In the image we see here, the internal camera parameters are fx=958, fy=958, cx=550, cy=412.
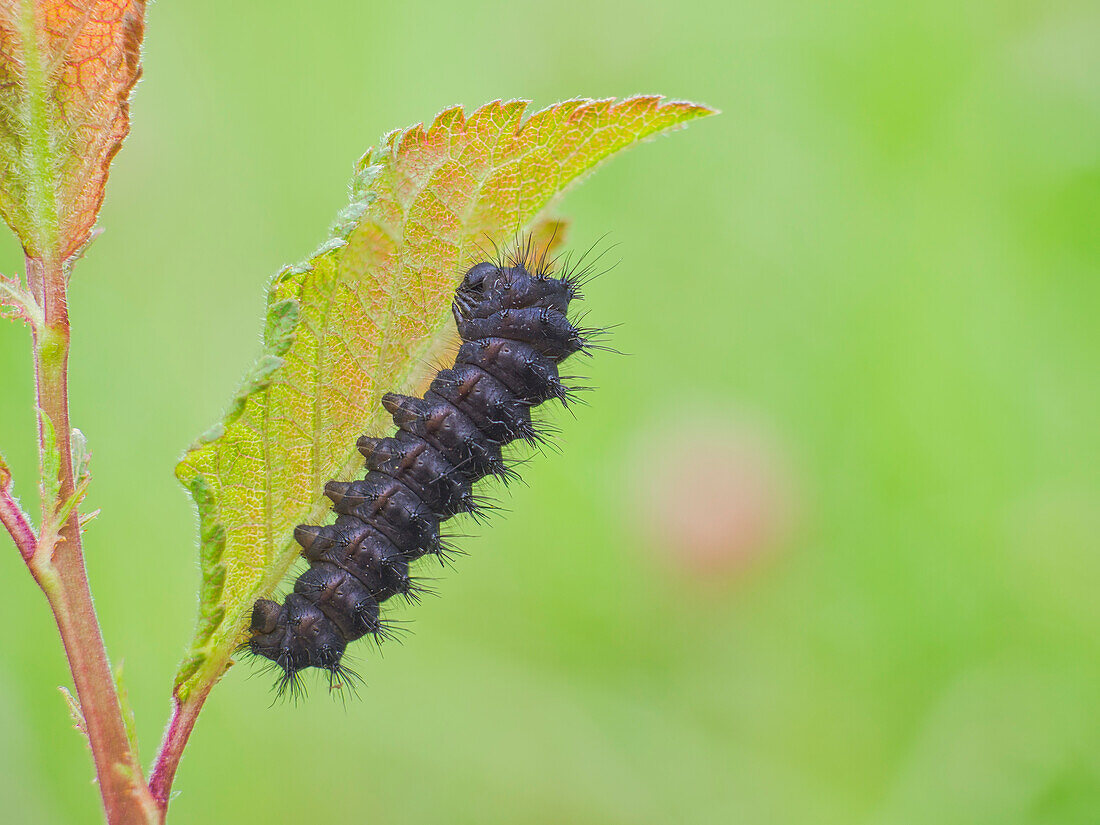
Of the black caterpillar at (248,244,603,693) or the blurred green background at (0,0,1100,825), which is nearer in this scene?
the black caterpillar at (248,244,603,693)

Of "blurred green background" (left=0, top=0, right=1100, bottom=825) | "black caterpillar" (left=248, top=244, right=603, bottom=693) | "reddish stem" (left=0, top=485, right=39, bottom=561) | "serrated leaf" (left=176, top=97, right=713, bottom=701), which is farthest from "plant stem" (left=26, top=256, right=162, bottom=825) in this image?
"blurred green background" (left=0, top=0, right=1100, bottom=825)

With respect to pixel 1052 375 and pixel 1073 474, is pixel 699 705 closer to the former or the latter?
pixel 1073 474

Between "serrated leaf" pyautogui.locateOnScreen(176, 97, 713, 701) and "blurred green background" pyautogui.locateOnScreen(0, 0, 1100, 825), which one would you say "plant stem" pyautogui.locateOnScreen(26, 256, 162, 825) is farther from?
"blurred green background" pyautogui.locateOnScreen(0, 0, 1100, 825)

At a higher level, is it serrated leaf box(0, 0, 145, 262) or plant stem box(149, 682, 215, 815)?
serrated leaf box(0, 0, 145, 262)

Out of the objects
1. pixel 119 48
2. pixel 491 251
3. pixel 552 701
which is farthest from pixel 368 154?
pixel 552 701

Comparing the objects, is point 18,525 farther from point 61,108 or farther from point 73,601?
point 61,108
